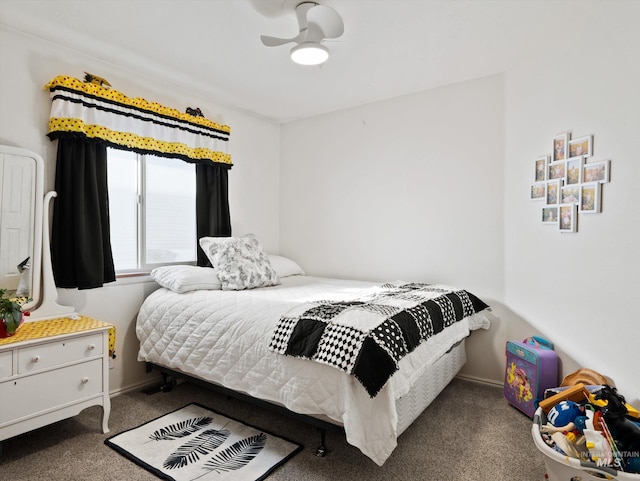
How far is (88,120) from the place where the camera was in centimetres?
259

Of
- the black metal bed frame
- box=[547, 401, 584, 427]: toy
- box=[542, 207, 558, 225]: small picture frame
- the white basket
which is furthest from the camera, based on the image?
box=[542, 207, 558, 225]: small picture frame

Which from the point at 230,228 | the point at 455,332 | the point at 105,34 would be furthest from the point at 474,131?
the point at 105,34

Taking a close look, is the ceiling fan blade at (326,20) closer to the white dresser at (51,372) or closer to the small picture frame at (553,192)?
the small picture frame at (553,192)

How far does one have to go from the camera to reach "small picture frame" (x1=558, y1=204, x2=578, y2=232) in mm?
2234

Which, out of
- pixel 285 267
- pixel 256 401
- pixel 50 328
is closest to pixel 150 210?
pixel 50 328

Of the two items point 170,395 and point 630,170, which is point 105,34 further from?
point 630,170

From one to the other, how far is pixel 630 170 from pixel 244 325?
212cm

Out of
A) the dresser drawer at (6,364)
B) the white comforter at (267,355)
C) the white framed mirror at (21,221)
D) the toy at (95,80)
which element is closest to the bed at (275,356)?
the white comforter at (267,355)

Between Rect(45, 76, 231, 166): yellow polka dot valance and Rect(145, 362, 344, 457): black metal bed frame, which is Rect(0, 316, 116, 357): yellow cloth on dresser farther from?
Rect(45, 76, 231, 166): yellow polka dot valance

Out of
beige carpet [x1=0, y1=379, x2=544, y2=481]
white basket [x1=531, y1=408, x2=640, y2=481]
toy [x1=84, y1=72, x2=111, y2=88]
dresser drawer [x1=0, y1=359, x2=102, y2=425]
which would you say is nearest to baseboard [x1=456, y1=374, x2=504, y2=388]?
beige carpet [x1=0, y1=379, x2=544, y2=481]

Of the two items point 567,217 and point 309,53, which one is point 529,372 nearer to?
point 567,217

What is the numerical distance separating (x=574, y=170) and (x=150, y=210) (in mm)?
3050

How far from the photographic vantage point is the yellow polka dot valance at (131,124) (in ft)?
8.05

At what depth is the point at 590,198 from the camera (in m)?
2.10
